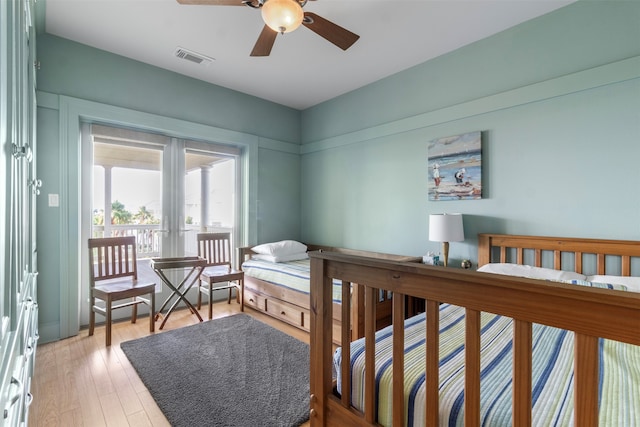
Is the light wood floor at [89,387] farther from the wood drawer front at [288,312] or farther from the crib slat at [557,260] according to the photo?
the crib slat at [557,260]

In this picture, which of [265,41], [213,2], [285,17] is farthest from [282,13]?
[265,41]

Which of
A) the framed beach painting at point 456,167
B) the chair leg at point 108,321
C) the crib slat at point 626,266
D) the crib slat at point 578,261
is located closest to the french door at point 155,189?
the chair leg at point 108,321

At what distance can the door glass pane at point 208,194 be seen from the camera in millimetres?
3734

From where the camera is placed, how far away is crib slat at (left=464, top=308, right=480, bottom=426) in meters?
0.84

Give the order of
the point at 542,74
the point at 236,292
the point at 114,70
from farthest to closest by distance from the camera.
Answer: the point at 236,292 < the point at 114,70 < the point at 542,74

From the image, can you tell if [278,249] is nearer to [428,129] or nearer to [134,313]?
[134,313]

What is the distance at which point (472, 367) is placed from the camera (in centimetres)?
85

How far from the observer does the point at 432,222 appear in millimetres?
2760

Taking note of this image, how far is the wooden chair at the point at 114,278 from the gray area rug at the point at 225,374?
389mm

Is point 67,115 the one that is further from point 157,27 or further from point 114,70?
point 157,27

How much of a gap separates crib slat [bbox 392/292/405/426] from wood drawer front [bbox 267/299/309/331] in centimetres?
192

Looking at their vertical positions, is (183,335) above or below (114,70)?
below

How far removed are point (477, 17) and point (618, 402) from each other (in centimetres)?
267

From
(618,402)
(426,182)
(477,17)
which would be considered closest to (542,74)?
(477,17)
